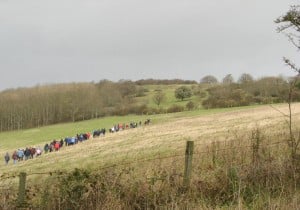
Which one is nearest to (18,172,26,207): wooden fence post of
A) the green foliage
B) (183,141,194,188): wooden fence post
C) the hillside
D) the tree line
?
the hillside

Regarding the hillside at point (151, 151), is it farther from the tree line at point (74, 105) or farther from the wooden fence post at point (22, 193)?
the tree line at point (74, 105)

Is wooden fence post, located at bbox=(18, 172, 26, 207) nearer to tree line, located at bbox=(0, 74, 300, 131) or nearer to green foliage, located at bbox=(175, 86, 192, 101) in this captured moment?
tree line, located at bbox=(0, 74, 300, 131)

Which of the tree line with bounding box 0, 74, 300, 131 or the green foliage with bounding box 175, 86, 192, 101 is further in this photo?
the green foliage with bounding box 175, 86, 192, 101

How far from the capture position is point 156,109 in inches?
4493

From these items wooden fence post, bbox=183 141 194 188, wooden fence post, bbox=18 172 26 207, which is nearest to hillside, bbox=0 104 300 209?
wooden fence post, bbox=183 141 194 188

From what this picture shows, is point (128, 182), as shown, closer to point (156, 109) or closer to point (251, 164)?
point (251, 164)

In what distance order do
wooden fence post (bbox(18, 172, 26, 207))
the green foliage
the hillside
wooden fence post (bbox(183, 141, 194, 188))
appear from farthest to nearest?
the green foliage < the hillside < wooden fence post (bbox(183, 141, 194, 188)) < wooden fence post (bbox(18, 172, 26, 207))

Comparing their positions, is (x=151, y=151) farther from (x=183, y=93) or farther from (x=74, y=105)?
(x=183, y=93)

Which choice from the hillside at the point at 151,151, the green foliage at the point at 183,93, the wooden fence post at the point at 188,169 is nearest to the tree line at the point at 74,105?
the green foliage at the point at 183,93

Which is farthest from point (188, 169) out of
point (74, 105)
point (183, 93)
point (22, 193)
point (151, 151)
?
point (183, 93)

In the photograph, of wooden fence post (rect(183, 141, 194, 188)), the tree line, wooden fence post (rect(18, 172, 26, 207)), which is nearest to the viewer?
wooden fence post (rect(18, 172, 26, 207))

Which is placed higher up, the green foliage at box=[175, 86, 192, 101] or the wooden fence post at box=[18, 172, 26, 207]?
the green foliage at box=[175, 86, 192, 101]

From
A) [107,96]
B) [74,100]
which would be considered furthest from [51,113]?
[107,96]

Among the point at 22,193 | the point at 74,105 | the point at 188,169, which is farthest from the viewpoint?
the point at 74,105
